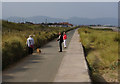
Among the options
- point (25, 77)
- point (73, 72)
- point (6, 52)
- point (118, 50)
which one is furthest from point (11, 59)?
point (118, 50)

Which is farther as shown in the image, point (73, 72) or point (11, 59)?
point (11, 59)

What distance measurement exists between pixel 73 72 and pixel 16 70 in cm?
273

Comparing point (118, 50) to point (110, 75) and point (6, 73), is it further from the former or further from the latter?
point (6, 73)

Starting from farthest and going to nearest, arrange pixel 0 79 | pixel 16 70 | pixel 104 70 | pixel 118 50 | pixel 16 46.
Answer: pixel 118 50 < pixel 16 46 < pixel 104 70 < pixel 16 70 < pixel 0 79

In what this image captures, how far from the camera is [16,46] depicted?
39.4 feet

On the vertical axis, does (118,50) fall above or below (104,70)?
above

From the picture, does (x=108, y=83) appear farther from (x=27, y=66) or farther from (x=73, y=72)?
(x=27, y=66)

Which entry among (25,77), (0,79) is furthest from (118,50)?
(0,79)

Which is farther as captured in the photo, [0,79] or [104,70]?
[104,70]

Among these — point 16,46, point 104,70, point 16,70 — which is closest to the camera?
point 16,70

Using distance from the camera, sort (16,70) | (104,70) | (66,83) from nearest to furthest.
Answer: (66,83) < (16,70) < (104,70)

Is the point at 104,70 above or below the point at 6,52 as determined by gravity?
below

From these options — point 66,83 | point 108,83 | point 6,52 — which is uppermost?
point 6,52

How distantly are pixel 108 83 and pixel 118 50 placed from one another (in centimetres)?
566
